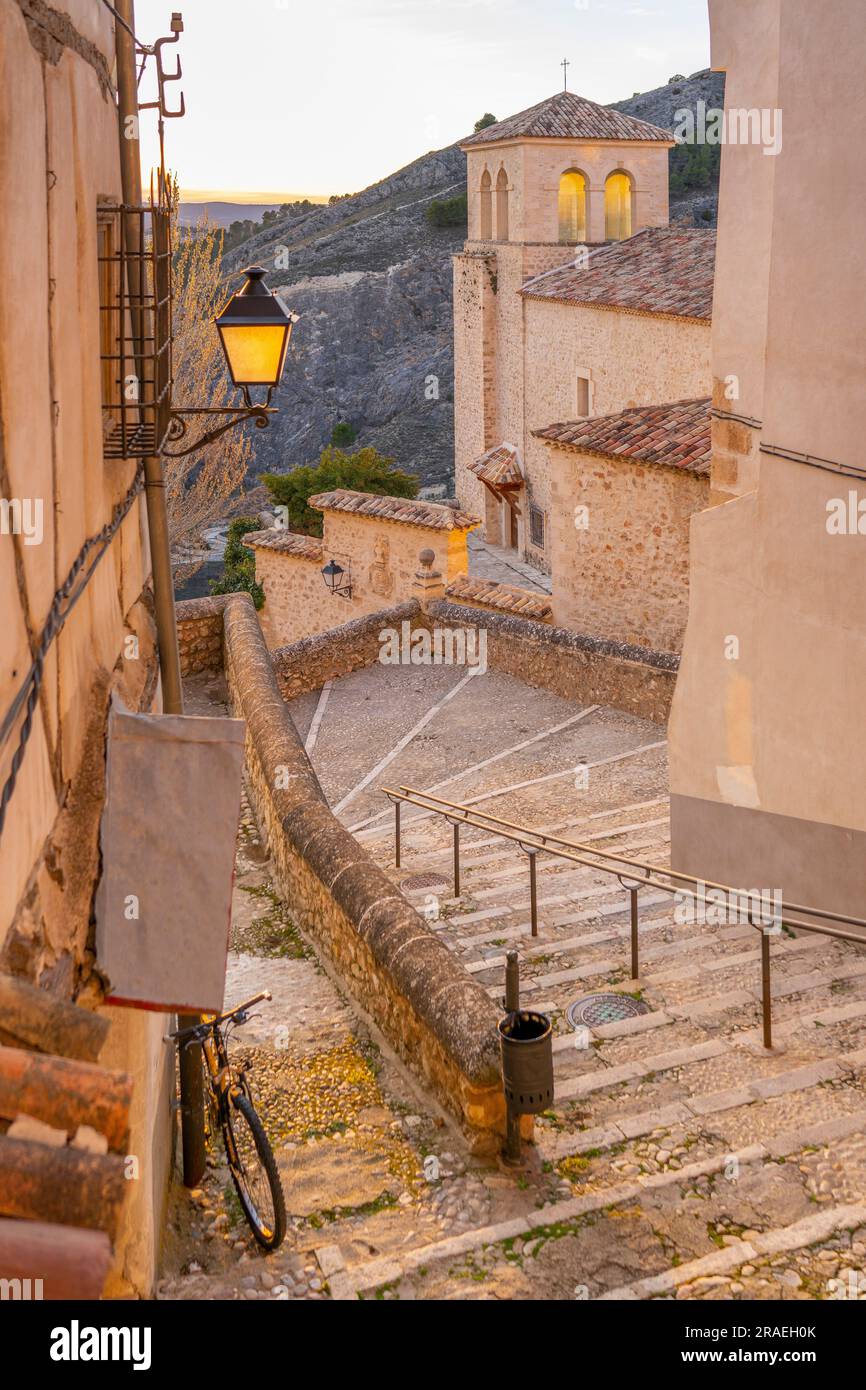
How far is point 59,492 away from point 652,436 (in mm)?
14419

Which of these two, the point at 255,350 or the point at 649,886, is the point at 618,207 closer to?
the point at 649,886

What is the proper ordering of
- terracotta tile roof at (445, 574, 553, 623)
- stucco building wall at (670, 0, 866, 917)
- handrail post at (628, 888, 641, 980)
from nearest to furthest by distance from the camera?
handrail post at (628, 888, 641, 980) < stucco building wall at (670, 0, 866, 917) < terracotta tile roof at (445, 574, 553, 623)

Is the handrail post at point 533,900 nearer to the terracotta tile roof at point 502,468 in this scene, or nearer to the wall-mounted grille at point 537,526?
the wall-mounted grille at point 537,526

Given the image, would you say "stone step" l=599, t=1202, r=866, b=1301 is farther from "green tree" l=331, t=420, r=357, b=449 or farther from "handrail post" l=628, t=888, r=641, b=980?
"green tree" l=331, t=420, r=357, b=449

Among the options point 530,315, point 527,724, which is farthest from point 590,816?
point 530,315

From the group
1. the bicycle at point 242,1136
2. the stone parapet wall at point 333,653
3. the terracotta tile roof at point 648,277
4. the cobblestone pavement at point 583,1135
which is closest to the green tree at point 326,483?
the terracotta tile roof at point 648,277

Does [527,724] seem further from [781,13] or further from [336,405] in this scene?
[336,405]

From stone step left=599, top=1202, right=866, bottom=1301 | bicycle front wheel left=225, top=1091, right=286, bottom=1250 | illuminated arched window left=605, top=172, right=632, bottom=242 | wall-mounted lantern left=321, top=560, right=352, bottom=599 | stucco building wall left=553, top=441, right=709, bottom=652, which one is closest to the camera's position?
stone step left=599, top=1202, right=866, bottom=1301

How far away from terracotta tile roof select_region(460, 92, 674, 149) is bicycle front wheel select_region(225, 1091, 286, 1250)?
2961 cm

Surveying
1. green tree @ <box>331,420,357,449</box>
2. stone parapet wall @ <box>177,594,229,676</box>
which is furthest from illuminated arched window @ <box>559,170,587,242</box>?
stone parapet wall @ <box>177,594,229,676</box>

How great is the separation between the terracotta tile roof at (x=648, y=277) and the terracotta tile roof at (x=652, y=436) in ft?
18.9

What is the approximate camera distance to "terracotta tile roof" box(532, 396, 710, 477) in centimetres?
1612
